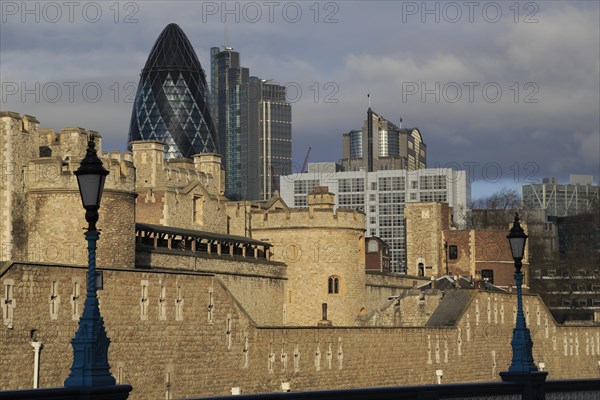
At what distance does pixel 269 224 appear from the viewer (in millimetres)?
75250

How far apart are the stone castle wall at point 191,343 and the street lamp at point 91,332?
52.0ft

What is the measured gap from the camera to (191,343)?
43.4 meters

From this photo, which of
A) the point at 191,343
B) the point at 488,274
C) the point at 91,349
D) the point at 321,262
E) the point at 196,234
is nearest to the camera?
the point at 91,349

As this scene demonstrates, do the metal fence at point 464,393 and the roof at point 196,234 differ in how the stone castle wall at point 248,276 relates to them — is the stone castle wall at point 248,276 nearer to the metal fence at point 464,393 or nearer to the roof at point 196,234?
the roof at point 196,234

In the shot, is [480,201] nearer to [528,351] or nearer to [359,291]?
[359,291]

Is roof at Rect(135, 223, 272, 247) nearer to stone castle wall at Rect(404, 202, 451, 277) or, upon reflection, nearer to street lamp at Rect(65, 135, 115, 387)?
stone castle wall at Rect(404, 202, 451, 277)

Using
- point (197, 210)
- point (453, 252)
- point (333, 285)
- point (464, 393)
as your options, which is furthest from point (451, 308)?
point (464, 393)

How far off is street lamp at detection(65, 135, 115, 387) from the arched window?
51628 millimetres

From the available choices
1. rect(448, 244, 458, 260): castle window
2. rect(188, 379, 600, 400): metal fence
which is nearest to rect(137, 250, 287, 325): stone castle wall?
rect(448, 244, 458, 260): castle window

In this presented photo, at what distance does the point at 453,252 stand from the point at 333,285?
1339 inches

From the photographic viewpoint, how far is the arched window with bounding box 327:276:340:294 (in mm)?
72250

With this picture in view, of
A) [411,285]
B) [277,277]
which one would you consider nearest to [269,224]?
[277,277]

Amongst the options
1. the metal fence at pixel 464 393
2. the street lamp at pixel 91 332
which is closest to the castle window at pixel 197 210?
the metal fence at pixel 464 393

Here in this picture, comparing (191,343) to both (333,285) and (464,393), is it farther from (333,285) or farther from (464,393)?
(333,285)
